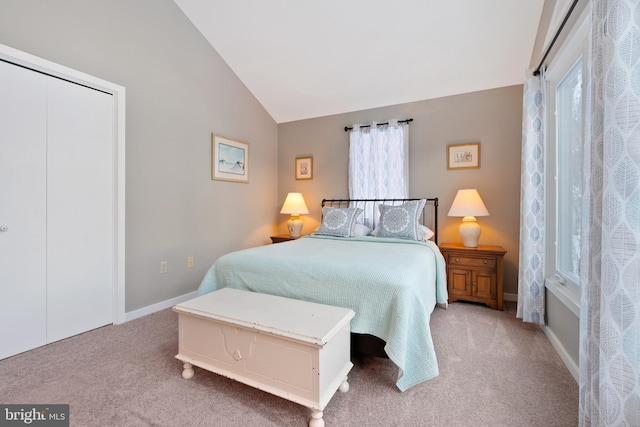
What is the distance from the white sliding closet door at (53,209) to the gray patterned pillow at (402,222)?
257 centimetres

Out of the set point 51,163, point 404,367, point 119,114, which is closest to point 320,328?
point 404,367

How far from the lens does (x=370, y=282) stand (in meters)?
1.61

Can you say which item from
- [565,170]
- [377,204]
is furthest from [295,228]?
[565,170]

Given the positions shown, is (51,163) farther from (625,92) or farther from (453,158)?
(453,158)

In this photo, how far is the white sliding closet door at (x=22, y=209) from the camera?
188cm

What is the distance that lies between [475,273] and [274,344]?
235 centimetres

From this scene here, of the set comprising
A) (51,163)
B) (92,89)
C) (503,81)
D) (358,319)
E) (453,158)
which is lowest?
(358,319)

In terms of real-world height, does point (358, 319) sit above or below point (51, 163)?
below

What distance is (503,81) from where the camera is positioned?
3059 mm

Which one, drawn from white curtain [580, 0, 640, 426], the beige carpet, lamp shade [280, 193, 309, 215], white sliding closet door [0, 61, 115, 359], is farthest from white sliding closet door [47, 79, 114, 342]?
white curtain [580, 0, 640, 426]

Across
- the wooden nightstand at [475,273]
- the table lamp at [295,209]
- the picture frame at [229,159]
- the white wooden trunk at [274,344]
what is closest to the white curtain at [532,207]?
the wooden nightstand at [475,273]

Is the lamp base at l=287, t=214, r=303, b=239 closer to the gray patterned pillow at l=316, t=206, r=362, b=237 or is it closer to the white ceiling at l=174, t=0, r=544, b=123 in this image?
the gray patterned pillow at l=316, t=206, r=362, b=237

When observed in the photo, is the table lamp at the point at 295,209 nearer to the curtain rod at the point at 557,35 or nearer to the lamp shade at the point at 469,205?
the lamp shade at the point at 469,205

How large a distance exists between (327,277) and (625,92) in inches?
57.5
